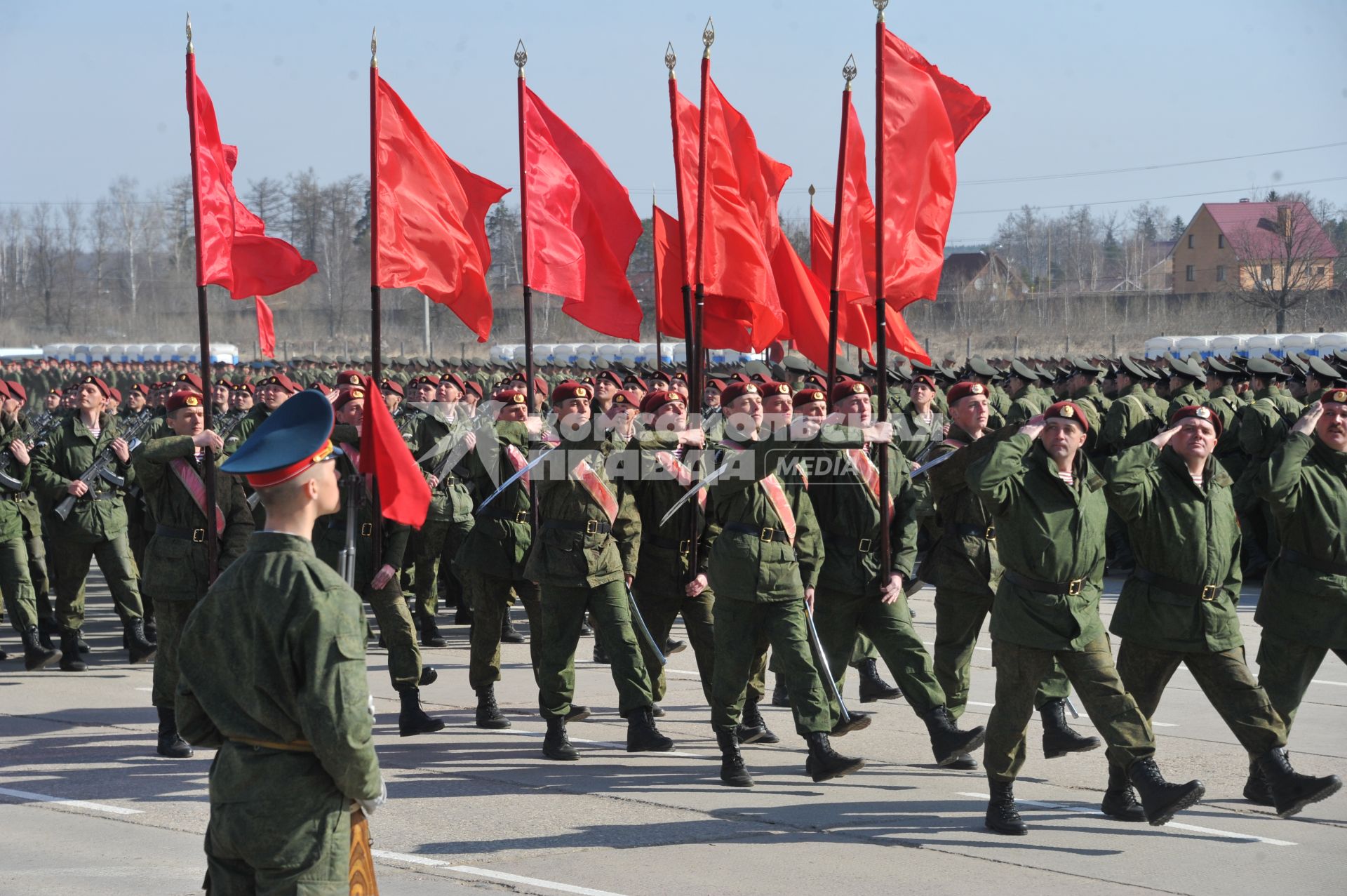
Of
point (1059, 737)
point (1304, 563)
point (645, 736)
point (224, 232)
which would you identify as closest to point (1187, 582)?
point (1304, 563)

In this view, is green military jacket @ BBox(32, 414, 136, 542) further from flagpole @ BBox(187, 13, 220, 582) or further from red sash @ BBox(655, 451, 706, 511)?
red sash @ BBox(655, 451, 706, 511)

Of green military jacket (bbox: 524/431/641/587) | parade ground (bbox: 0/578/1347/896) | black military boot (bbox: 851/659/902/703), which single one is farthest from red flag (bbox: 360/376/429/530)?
black military boot (bbox: 851/659/902/703)

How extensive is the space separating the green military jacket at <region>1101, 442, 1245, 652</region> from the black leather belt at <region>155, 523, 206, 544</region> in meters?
4.99

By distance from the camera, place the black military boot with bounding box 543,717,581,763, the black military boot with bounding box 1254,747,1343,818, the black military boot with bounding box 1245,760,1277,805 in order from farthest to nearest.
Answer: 1. the black military boot with bounding box 543,717,581,763
2. the black military boot with bounding box 1245,760,1277,805
3. the black military boot with bounding box 1254,747,1343,818

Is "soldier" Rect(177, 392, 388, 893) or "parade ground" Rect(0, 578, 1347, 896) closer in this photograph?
"soldier" Rect(177, 392, 388, 893)

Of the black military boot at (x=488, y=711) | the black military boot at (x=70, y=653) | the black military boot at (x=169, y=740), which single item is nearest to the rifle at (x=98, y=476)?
the black military boot at (x=70, y=653)

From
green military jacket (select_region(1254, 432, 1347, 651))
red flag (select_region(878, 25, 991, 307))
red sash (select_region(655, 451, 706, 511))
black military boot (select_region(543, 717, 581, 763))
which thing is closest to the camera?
green military jacket (select_region(1254, 432, 1347, 651))

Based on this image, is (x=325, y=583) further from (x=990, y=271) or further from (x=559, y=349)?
(x=990, y=271)

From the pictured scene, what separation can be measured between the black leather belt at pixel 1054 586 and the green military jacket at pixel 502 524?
327 cm

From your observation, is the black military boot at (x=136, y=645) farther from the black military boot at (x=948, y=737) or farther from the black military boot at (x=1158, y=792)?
the black military boot at (x=1158, y=792)

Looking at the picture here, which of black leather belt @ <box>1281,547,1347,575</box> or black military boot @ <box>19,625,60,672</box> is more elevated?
black leather belt @ <box>1281,547,1347,575</box>

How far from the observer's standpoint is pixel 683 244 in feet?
32.9

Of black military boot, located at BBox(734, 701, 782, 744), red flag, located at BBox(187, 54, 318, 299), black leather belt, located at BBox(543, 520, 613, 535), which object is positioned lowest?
black military boot, located at BBox(734, 701, 782, 744)

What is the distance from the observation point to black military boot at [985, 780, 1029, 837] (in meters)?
6.82
